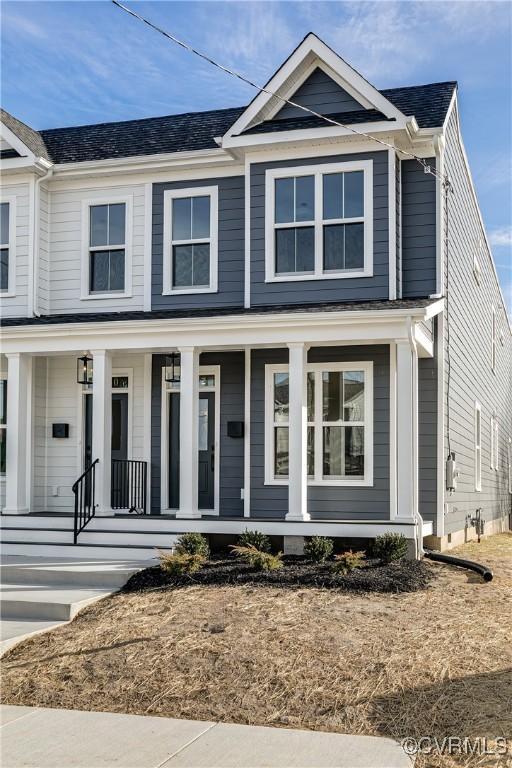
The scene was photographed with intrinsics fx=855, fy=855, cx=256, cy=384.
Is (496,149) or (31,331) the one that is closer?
(31,331)

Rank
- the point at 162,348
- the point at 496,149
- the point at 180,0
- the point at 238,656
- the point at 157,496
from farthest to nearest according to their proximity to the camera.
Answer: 1. the point at 496,149
2. the point at 157,496
3. the point at 162,348
4. the point at 180,0
5. the point at 238,656

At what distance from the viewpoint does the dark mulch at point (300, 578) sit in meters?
9.25

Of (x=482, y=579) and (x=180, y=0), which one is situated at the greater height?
(x=180, y=0)

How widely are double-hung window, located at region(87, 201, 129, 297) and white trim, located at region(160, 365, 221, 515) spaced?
5.73 ft

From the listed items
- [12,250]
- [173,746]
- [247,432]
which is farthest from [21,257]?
[173,746]

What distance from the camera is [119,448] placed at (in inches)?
551

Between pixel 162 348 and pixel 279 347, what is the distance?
1.71 meters

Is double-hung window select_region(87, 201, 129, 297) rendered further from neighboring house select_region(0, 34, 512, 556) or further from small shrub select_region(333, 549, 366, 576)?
small shrub select_region(333, 549, 366, 576)

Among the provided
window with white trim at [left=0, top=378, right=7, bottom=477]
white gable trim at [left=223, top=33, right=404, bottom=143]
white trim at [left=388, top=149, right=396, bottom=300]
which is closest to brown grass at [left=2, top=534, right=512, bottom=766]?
white trim at [left=388, top=149, right=396, bottom=300]

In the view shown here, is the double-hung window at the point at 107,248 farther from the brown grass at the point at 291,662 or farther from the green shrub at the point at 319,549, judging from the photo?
the brown grass at the point at 291,662

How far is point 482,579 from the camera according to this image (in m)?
10.0

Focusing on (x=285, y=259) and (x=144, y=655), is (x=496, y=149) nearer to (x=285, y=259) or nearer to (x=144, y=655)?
(x=285, y=259)

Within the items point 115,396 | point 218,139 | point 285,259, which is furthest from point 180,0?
point 115,396

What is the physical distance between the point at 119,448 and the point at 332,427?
143 inches
